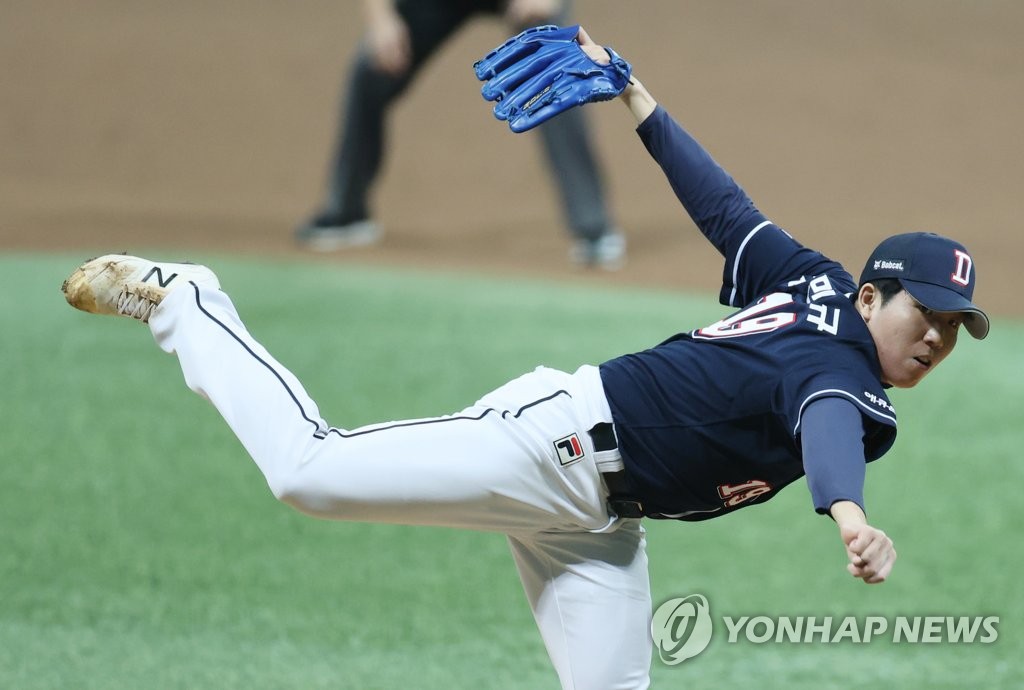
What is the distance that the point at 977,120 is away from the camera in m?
12.3

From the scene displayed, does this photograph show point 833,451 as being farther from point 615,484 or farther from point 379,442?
point 379,442

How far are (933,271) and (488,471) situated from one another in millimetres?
953

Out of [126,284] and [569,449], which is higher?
[126,284]

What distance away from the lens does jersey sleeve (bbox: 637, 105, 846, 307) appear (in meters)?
3.05

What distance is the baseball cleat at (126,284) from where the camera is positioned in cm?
290

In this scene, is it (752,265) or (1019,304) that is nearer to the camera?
(752,265)

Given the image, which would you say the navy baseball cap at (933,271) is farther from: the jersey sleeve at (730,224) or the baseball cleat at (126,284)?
the baseball cleat at (126,284)

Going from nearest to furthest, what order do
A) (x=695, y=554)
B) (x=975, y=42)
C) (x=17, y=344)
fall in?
(x=695, y=554) → (x=17, y=344) → (x=975, y=42)

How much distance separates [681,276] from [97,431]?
13.3 ft

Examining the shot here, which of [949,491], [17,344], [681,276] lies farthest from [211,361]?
[681,276]

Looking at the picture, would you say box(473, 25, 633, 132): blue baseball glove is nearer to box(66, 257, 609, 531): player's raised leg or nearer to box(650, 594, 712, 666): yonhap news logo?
box(66, 257, 609, 531): player's raised leg

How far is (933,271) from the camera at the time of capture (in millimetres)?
2707

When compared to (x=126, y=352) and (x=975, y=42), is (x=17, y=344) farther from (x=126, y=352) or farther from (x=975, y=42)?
(x=975, y=42)

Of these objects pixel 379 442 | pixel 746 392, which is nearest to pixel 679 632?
pixel 746 392
